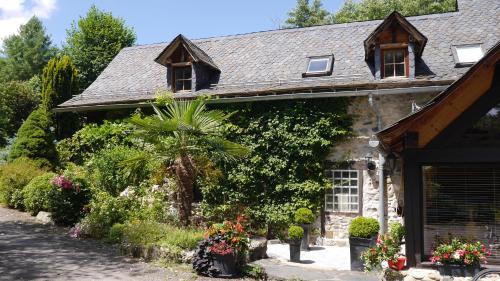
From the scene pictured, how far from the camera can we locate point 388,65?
12602 mm

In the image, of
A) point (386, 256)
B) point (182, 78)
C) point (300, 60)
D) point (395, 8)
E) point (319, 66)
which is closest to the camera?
point (386, 256)

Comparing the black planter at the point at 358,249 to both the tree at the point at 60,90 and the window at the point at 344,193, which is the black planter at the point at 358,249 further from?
the tree at the point at 60,90

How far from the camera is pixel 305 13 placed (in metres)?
38.7

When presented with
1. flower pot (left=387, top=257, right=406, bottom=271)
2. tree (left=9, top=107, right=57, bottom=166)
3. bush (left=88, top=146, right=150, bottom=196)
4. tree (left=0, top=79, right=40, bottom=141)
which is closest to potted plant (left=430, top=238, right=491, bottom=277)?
flower pot (left=387, top=257, right=406, bottom=271)

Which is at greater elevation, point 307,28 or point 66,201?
point 307,28

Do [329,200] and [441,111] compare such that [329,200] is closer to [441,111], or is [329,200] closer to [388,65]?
[388,65]

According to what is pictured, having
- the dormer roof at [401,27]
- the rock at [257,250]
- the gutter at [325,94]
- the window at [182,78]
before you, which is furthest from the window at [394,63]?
A: the window at [182,78]

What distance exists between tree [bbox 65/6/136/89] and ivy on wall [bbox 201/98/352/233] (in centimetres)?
1923

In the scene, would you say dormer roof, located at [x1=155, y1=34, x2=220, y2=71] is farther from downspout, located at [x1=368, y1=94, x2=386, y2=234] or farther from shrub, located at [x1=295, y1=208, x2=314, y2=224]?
shrub, located at [x1=295, y1=208, x2=314, y2=224]

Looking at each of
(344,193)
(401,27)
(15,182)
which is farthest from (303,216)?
(15,182)

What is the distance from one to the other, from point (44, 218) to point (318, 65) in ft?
31.1

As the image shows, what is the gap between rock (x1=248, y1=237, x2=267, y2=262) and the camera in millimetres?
9079

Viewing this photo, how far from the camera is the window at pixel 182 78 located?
15188mm

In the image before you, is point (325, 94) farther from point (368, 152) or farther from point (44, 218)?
point (44, 218)
